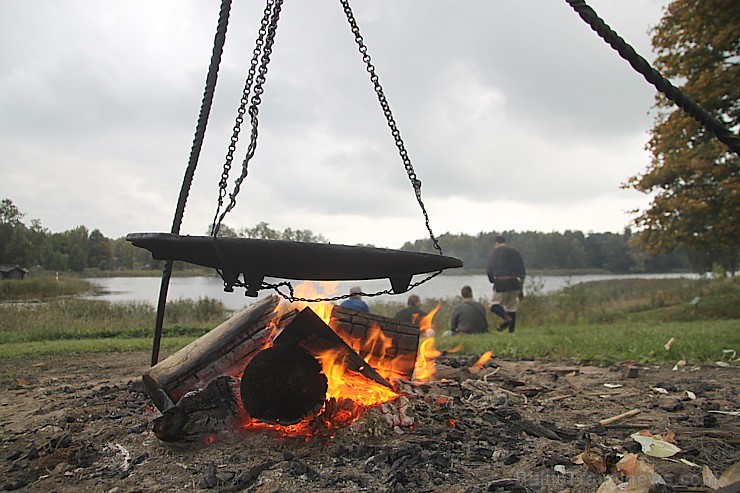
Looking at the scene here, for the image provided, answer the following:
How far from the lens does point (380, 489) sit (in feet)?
7.20

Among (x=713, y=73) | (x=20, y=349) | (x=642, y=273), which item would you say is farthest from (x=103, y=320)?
(x=642, y=273)

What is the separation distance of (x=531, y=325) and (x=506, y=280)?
1.80 metres

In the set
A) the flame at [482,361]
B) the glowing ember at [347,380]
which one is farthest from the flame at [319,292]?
the flame at [482,361]

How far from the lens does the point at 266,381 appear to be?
2939 mm

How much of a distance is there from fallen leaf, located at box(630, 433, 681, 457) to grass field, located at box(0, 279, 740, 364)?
2850mm

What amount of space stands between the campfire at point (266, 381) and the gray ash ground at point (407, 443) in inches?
5.4

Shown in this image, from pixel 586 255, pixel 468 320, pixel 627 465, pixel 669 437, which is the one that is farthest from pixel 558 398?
pixel 586 255

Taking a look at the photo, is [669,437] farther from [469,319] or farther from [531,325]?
[531,325]

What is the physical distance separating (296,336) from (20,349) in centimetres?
564

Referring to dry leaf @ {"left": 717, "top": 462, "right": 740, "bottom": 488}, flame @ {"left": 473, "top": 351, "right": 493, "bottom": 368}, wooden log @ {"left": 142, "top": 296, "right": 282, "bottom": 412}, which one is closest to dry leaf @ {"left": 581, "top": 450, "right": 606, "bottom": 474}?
dry leaf @ {"left": 717, "top": 462, "right": 740, "bottom": 488}

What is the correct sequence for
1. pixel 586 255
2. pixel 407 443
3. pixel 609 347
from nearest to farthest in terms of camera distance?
pixel 407 443 → pixel 609 347 → pixel 586 255

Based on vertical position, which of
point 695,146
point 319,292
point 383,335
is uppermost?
point 695,146

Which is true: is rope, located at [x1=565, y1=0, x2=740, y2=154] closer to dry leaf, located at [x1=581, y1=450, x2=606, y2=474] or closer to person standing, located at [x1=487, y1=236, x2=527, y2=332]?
dry leaf, located at [x1=581, y1=450, x2=606, y2=474]

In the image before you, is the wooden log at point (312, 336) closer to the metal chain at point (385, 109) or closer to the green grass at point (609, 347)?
the metal chain at point (385, 109)
